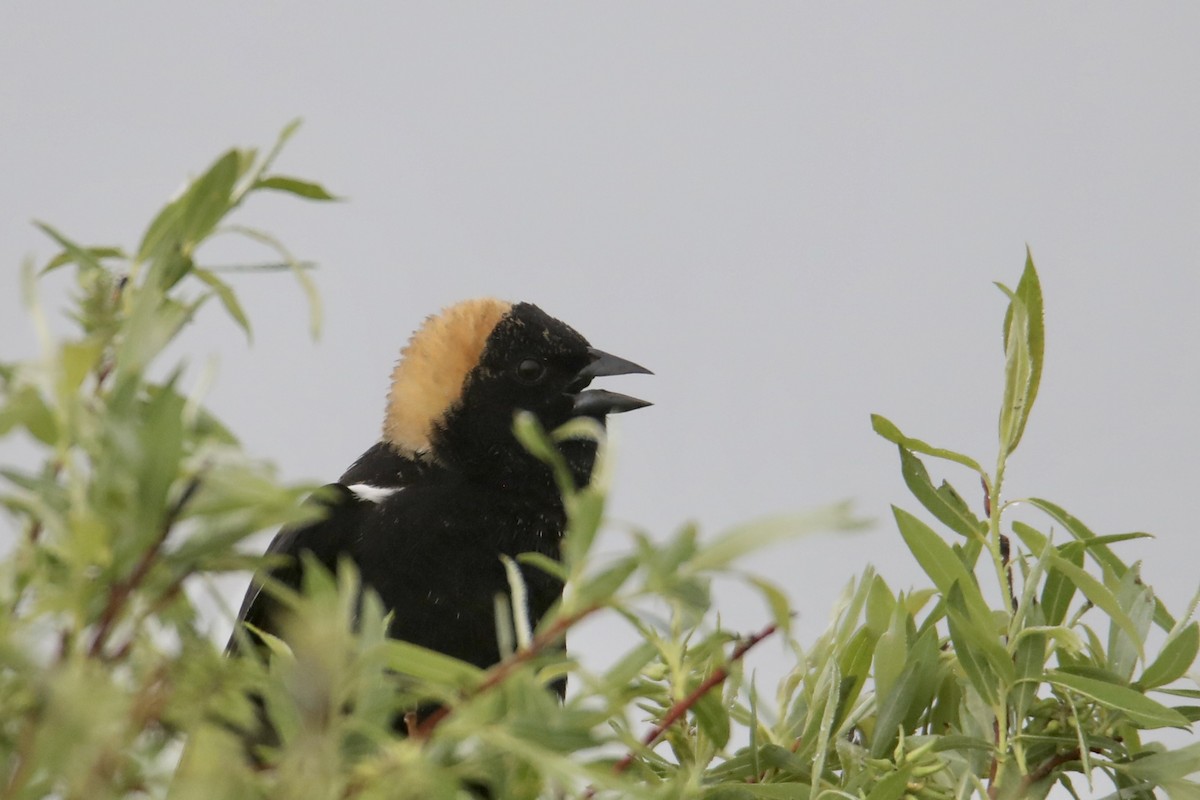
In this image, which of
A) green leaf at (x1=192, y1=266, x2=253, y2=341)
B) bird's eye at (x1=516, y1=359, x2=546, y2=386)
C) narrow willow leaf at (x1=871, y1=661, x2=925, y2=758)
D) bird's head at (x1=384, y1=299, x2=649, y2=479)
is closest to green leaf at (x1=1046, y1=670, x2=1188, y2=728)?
narrow willow leaf at (x1=871, y1=661, x2=925, y2=758)

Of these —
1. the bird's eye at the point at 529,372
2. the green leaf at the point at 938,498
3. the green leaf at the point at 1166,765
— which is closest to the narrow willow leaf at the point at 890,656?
the green leaf at the point at 938,498

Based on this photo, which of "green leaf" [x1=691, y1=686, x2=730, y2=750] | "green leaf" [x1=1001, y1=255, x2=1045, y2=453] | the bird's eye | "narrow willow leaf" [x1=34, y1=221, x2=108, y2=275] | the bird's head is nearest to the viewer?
"narrow willow leaf" [x1=34, y1=221, x2=108, y2=275]

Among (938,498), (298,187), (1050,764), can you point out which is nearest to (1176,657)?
(1050,764)

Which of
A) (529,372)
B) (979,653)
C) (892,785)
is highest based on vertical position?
(529,372)

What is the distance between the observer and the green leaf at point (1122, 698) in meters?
1.13

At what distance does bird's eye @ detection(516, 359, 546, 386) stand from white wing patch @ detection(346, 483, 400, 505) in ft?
1.38

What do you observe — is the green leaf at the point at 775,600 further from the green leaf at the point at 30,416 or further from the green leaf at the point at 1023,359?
the green leaf at the point at 1023,359

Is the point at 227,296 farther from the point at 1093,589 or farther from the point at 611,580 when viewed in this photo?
the point at 1093,589

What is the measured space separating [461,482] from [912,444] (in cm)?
160

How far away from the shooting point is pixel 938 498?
1273 millimetres

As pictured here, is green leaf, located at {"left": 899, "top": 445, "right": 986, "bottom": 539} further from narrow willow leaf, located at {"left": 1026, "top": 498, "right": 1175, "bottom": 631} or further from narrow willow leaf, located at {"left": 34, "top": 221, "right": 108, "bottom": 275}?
narrow willow leaf, located at {"left": 34, "top": 221, "right": 108, "bottom": 275}

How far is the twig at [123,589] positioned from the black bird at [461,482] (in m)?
1.75

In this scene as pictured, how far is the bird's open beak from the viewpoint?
2895 millimetres

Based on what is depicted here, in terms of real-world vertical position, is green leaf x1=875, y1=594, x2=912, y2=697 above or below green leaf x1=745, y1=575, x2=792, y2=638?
below
